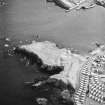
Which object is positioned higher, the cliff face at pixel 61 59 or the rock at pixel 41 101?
the cliff face at pixel 61 59

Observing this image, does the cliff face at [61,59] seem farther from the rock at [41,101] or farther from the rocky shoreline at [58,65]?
the rock at [41,101]

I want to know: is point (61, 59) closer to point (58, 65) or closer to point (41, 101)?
point (58, 65)

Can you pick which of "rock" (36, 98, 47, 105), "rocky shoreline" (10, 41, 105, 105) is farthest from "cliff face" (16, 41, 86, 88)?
"rock" (36, 98, 47, 105)

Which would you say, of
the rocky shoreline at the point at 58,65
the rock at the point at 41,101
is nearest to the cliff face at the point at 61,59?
the rocky shoreline at the point at 58,65

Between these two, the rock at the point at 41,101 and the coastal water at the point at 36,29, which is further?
the coastal water at the point at 36,29

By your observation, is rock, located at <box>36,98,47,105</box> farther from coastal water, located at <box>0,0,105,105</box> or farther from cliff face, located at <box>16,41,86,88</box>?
cliff face, located at <box>16,41,86,88</box>

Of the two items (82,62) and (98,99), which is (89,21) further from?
(98,99)

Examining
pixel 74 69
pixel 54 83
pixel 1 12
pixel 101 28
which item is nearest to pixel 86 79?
pixel 74 69

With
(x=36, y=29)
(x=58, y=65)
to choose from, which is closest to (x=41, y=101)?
(x=58, y=65)

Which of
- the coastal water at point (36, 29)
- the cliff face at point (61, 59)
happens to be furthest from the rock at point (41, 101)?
the cliff face at point (61, 59)
